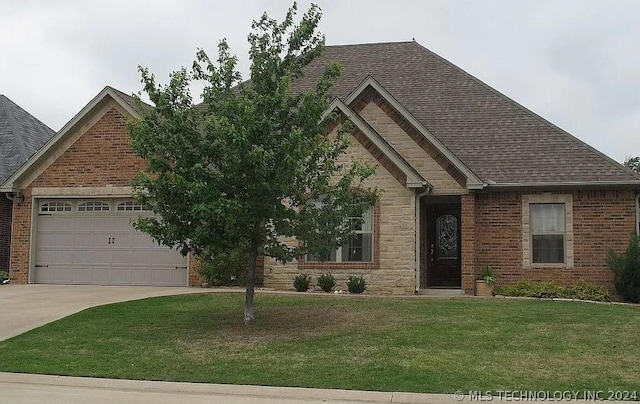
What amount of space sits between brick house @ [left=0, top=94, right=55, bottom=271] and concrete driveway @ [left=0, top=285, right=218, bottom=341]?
2629mm

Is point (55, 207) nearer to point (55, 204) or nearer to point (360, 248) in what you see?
point (55, 204)

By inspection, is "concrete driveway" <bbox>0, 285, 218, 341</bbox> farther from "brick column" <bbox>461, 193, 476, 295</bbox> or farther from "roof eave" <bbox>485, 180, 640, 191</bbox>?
"roof eave" <bbox>485, 180, 640, 191</bbox>

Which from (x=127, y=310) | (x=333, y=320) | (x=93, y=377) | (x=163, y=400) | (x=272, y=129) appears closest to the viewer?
(x=163, y=400)

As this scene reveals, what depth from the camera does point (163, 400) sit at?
8703 millimetres

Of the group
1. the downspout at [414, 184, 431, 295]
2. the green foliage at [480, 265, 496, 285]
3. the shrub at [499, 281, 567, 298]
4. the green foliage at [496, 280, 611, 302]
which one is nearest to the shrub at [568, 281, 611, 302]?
the green foliage at [496, 280, 611, 302]

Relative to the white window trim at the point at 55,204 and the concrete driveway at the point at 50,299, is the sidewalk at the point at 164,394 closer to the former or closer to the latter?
the concrete driveway at the point at 50,299

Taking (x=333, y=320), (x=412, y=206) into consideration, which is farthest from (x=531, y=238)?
(x=333, y=320)

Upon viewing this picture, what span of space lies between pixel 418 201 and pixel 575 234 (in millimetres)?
4275

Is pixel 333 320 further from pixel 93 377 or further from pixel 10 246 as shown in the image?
pixel 10 246

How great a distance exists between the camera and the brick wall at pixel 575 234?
731 inches

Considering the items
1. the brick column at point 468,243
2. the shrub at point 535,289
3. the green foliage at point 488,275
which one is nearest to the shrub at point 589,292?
the shrub at point 535,289

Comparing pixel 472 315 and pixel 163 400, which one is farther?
pixel 472 315

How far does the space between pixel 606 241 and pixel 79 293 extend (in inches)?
547

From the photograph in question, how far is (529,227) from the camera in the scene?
19.2 metres
